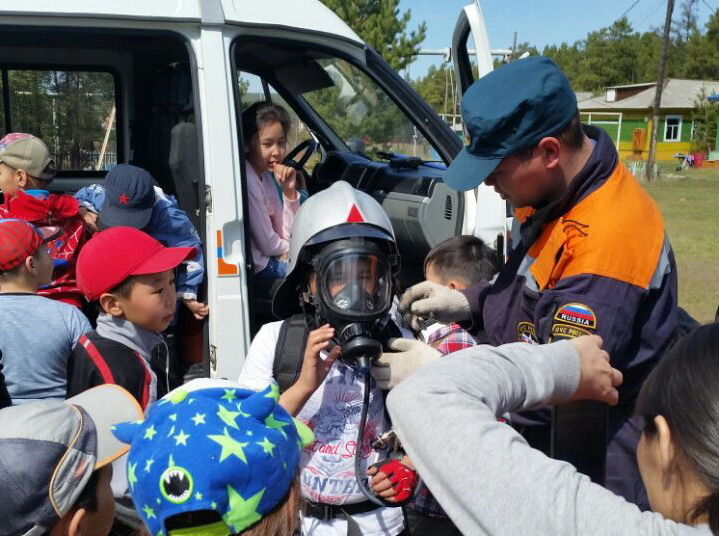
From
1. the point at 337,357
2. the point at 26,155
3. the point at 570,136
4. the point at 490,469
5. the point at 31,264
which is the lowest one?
the point at 337,357

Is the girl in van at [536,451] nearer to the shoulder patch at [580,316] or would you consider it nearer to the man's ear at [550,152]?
the shoulder patch at [580,316]

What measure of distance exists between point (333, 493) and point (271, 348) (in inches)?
18.2

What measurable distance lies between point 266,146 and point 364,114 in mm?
888

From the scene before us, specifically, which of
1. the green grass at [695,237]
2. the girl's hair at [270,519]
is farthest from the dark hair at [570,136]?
the green grass at [695,237]

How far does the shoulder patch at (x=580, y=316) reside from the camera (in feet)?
5.70

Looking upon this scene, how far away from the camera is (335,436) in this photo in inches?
85.7

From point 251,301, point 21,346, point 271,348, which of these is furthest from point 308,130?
point 271,348

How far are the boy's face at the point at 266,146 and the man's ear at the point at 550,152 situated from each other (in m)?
2.23

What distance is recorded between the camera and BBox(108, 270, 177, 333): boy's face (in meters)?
2.71

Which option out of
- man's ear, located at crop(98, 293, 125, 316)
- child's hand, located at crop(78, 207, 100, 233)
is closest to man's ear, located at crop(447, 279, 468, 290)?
man's ear, located at crop(98, 293, 125, 316)

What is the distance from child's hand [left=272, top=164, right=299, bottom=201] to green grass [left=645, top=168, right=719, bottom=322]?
4944 mm

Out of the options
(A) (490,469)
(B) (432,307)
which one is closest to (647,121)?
(B) (432,307)

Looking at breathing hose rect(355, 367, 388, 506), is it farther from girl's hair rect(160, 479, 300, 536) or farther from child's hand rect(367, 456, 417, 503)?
girl's hair rect(160, 479, 300, 536)

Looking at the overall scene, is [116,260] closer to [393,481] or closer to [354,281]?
[354,281]
